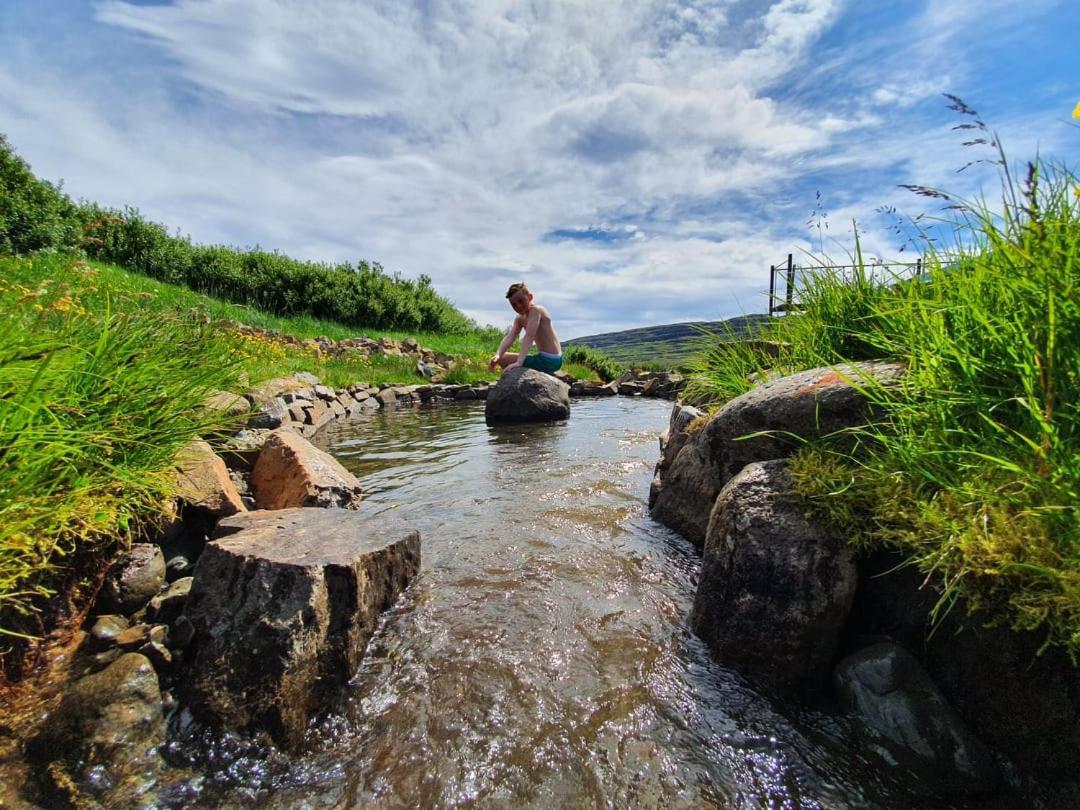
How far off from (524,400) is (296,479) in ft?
21.8

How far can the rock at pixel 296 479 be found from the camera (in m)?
3.97

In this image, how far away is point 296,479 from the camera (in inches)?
159

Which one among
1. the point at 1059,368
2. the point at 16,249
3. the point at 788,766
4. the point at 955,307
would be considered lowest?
the point at 788,766

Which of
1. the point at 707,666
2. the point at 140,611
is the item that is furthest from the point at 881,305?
the point at 140,611

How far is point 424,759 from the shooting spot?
1.96 meters

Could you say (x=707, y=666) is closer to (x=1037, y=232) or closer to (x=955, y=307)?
(x=955, y=307)

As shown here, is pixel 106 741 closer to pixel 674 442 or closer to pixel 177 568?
pixel 177 568

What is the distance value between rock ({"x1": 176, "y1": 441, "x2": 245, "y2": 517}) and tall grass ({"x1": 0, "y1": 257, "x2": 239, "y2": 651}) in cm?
20

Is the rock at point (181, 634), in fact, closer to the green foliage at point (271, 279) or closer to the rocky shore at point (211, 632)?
the rocky shore at point (211, 632)

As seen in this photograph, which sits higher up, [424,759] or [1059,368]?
[1059,368]

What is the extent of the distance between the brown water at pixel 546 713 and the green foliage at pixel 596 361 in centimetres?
1814

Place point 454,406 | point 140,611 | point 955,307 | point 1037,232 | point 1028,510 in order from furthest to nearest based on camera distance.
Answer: point 454,406 < point 140,611 < point 955,307 < point 1037,232 < point 1028,510

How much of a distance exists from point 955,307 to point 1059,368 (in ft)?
1.77

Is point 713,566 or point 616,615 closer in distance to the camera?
point 713,566
